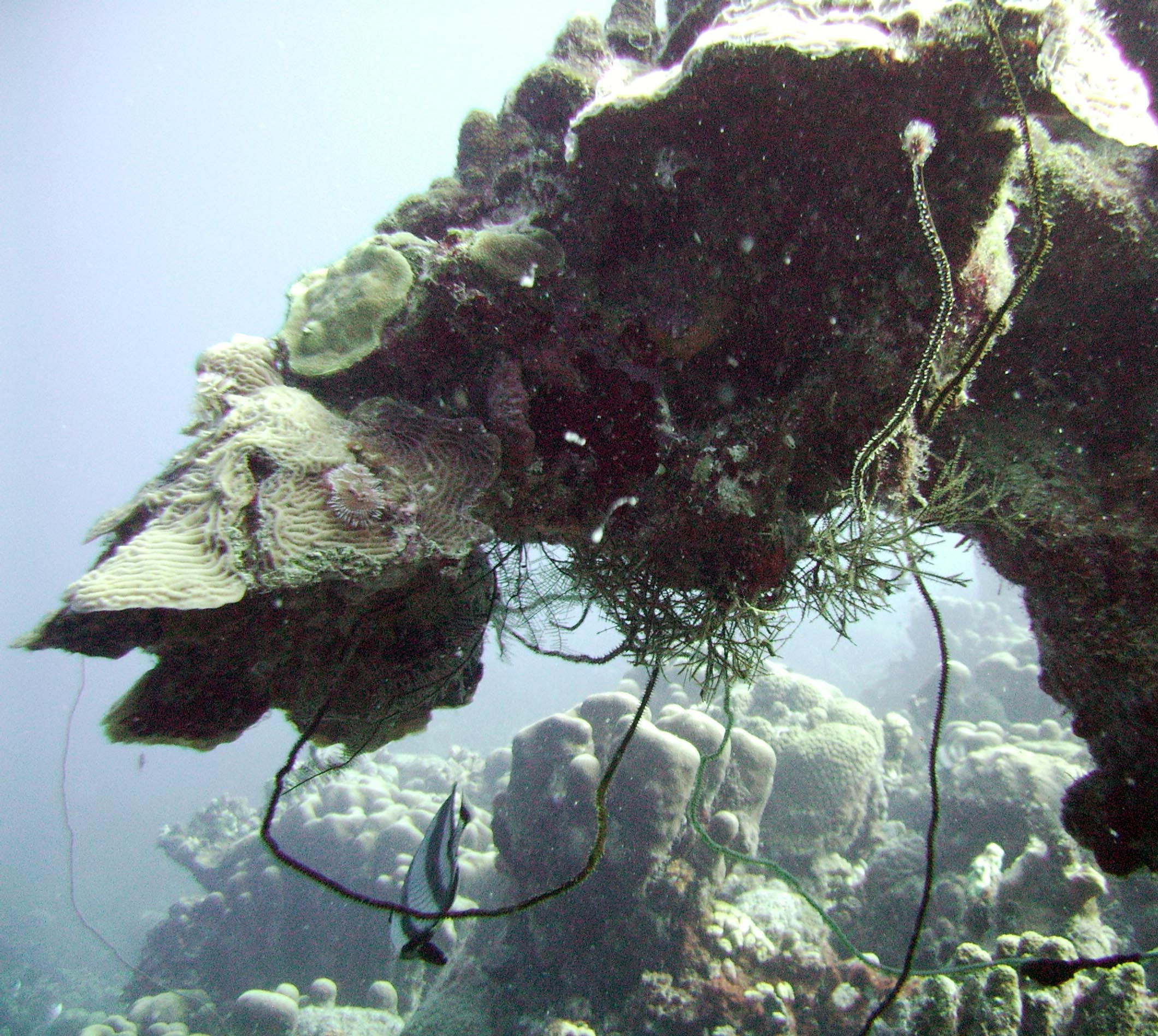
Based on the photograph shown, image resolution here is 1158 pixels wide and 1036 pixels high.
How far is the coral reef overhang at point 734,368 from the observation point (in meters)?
2.21

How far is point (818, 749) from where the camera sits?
8359mm

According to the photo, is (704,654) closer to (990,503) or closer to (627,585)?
(627,585)

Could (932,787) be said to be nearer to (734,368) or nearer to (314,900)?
(734,368)

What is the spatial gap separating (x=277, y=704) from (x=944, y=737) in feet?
38.6

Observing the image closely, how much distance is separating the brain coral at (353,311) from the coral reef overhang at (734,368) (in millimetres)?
24

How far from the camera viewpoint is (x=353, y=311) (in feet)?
8.86

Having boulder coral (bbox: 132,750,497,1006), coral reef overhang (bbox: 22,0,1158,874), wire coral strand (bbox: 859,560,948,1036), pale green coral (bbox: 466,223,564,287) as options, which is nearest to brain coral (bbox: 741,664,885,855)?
boulder coral (bbox: 132,750,497,1006)

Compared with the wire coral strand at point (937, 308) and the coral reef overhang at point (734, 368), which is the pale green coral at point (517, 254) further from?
the wire coral strand at point (937, 308)

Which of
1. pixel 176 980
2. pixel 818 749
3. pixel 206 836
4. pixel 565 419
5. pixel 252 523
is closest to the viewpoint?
pixel 252 523

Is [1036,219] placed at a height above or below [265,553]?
above

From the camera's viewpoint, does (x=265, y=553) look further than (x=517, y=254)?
No

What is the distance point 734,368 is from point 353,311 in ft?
6.01

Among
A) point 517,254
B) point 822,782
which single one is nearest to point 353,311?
point 517,254

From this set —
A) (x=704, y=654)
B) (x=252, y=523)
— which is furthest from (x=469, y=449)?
(x=704, y=654)
